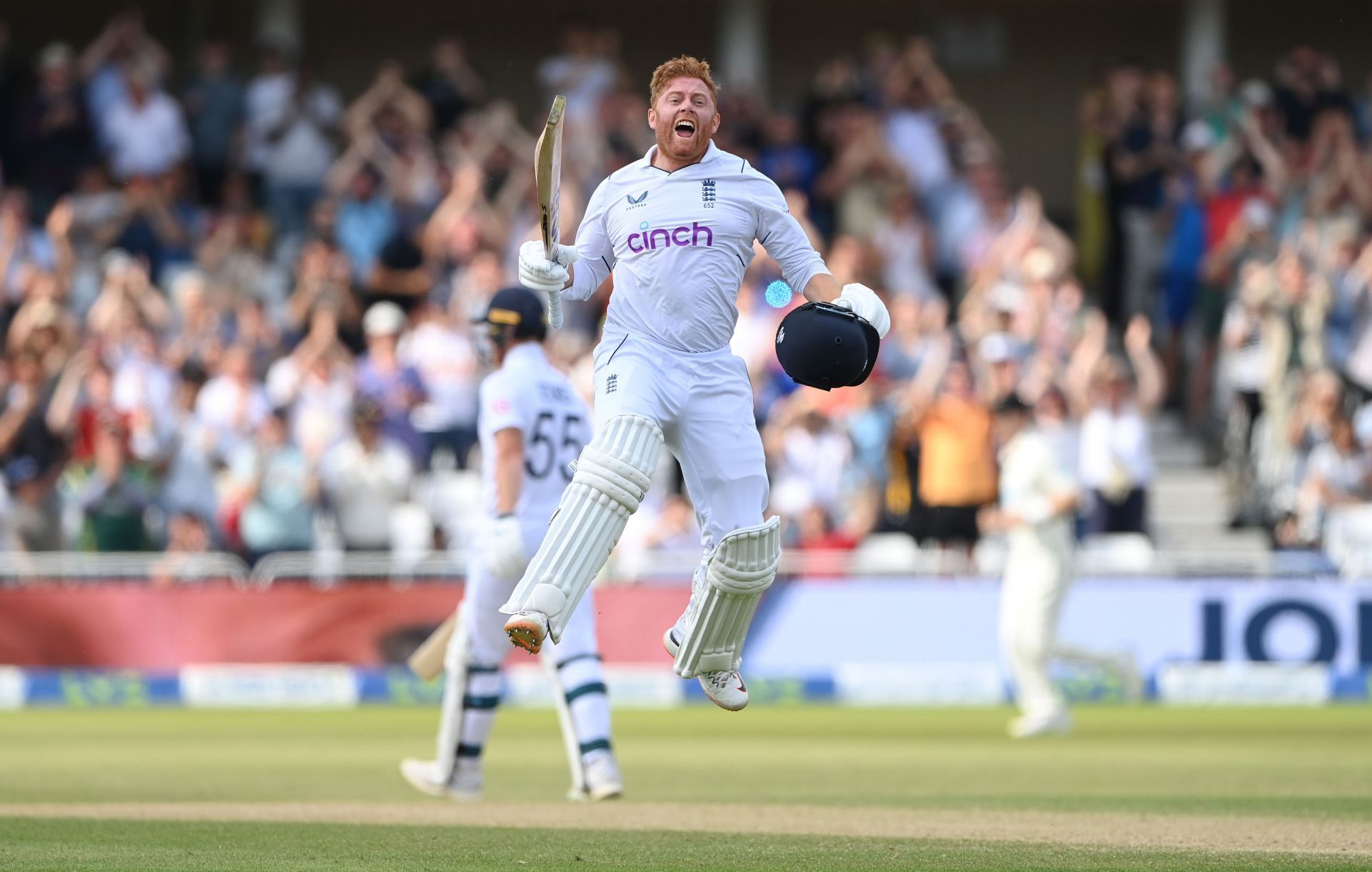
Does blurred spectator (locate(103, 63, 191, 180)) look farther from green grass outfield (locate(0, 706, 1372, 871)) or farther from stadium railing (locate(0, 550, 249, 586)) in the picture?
green grass outfield (locate(0, 706, 1372, 871))

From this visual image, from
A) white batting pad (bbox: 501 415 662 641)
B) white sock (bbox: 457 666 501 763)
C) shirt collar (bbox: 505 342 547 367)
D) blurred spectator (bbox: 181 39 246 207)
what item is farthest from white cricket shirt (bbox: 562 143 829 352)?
blurred spectator (bbox: 181 39 246 207)

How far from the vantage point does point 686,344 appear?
764 cm

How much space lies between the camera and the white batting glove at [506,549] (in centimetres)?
937

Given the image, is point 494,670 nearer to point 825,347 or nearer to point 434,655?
point 434,655

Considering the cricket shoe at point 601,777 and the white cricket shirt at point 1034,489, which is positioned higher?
the white cricket shirt at point 1034,489

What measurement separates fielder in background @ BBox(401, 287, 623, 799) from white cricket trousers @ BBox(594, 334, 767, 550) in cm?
202

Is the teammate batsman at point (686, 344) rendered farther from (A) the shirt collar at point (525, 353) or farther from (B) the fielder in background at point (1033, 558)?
(B) the fielder in background at point (1033, 558)

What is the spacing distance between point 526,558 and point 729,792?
1.79 m

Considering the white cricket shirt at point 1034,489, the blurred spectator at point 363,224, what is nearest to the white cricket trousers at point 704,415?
the white cricket shirt at point 1034,489

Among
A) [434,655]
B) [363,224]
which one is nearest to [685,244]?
[434,655]

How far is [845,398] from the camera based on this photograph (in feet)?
56.7

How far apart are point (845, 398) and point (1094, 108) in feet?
16.9

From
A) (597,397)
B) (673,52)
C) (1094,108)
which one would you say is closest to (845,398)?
(1094,108)

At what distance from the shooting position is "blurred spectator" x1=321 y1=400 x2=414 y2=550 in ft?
54.5
